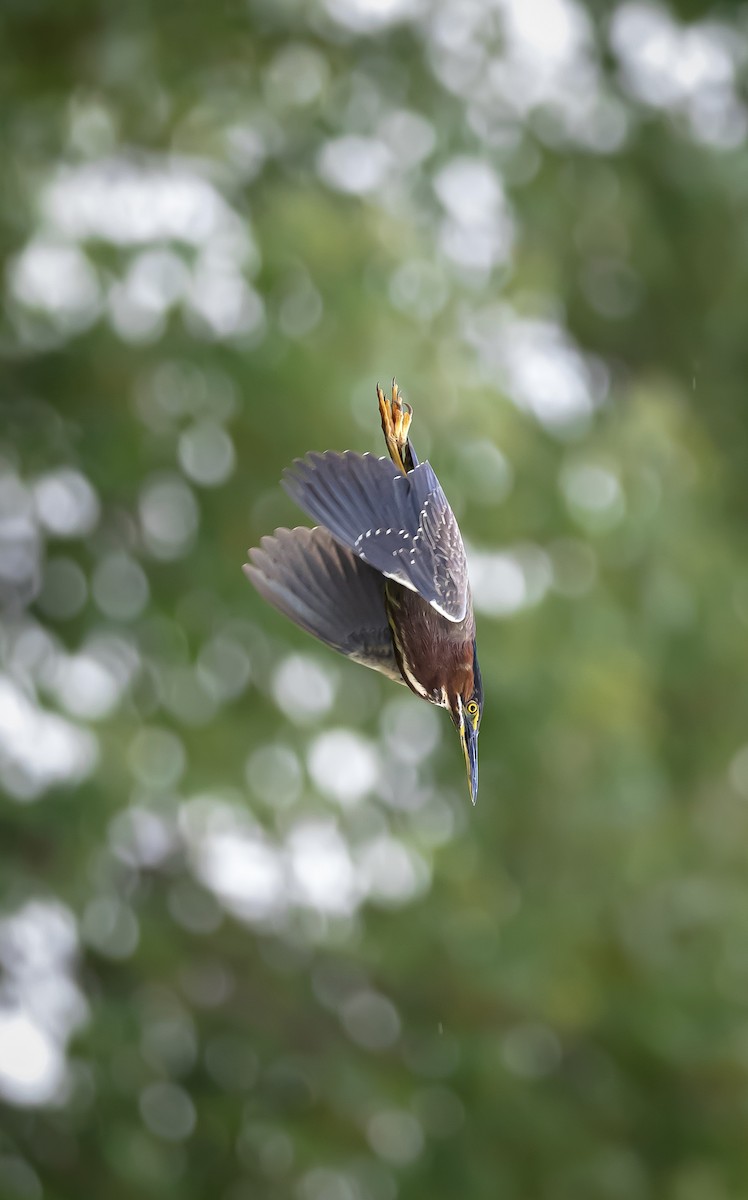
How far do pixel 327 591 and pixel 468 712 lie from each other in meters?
0.14

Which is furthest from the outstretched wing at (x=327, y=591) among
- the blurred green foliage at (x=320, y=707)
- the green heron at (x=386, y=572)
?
the blurred green foliage at (x=320, y=707)

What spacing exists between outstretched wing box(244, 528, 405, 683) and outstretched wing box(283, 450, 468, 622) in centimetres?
8

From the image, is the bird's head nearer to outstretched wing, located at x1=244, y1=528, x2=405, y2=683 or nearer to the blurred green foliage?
outstretched wing, located at x1=244, y1=528, x2=405, y2=683

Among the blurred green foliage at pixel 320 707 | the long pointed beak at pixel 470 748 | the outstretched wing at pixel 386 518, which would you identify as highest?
the blurred green foliage at pixel 320 707

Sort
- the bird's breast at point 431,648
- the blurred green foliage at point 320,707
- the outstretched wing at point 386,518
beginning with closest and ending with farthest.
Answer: the outstretched wing at point 386,518
the bird's breast at point 431,648
the blurred green foliage at point 320,707

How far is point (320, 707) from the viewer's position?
655cm

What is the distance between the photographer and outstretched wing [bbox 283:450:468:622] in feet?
3.06

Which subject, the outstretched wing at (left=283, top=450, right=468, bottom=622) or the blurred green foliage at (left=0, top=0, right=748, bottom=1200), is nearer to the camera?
the outstretched wing at (left=283, top=450, right=468, bottom=622)

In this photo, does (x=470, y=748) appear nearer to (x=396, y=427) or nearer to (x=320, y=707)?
(x=396, y=427)

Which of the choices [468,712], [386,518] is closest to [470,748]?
[468,712]

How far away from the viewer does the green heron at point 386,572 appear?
0.95m

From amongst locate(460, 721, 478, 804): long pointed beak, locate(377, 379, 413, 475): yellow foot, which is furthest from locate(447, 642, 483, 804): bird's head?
locate(377, 379, 413, 475): yellow foot

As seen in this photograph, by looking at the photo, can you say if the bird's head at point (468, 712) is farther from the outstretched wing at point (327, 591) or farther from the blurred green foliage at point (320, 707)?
the blurred green foliage at point (320, 707)

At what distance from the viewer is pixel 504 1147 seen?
6.92 metres
